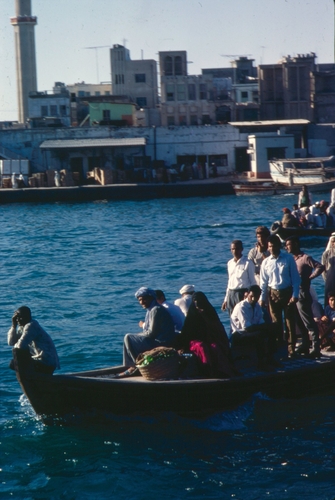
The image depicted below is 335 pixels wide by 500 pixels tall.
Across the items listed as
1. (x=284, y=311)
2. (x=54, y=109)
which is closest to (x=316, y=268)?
(x=284, y=311)

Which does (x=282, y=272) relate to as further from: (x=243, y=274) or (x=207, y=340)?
(x=207, y=340)

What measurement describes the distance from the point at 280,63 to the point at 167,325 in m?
59.2

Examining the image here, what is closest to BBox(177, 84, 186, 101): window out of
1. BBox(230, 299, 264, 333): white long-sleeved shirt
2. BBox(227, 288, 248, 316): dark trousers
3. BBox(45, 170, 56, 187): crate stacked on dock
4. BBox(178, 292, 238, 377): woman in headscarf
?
BBox(45, 170, 56, 187): crate stacked on dock

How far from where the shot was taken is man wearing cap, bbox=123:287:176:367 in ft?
31.4

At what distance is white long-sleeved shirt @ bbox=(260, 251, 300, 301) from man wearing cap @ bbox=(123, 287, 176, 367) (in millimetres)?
1456

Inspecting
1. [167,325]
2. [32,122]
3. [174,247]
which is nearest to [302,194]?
[174,247]

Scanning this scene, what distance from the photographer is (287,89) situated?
63.6 meters

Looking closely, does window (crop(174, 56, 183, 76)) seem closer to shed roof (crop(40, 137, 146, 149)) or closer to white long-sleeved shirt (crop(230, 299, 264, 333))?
shed roof (crop(40, 137, 146, 149))

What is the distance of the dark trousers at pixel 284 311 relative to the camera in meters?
10.4

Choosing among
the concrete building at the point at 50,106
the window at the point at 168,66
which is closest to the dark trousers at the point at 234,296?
the concrete building at the point at 50,106

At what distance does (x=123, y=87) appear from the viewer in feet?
234

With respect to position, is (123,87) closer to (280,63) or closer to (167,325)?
(280,63)

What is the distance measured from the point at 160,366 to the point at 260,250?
2631 mm

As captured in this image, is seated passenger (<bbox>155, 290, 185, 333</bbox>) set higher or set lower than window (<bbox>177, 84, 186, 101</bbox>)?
lower
